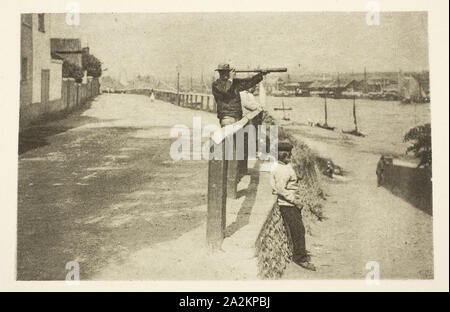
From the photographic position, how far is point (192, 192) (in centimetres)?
488

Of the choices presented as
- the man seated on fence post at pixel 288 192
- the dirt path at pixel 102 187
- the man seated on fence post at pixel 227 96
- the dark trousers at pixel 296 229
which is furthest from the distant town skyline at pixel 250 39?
the dark trousers at pixel 296 229

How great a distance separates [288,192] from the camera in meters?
4.10

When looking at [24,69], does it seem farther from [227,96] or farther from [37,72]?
[227,96]

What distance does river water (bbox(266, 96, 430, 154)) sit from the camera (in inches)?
202

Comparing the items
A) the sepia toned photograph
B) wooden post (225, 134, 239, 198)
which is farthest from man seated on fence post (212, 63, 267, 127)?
wooden post (225, 134, 239, 198)

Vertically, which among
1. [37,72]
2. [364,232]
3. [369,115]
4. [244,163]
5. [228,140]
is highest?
[37,72]

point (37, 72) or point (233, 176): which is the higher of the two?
point (37, 72)

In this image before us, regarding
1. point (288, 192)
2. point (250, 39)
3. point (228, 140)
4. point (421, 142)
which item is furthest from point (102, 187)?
point (421, 142)

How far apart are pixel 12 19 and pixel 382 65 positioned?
4120mm

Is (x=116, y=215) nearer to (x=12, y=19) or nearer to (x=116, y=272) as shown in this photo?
(x=116, y=272)

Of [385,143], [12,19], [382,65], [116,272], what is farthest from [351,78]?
[12,19]

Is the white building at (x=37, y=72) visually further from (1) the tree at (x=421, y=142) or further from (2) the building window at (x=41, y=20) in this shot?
(1) the tree at (x=421, y=142)

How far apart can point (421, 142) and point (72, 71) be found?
417 cm

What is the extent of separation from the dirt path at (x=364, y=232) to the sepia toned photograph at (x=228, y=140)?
13 millimetres
